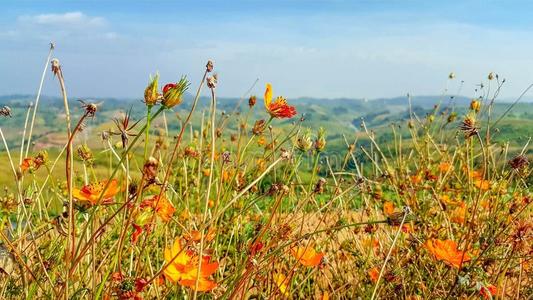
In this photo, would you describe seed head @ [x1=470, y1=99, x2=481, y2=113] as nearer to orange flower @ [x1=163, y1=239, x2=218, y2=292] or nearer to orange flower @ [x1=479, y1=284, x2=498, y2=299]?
orange flower @ [x1=479, y1=284, x2=498, y2=299]

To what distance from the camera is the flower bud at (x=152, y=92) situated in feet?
3.96

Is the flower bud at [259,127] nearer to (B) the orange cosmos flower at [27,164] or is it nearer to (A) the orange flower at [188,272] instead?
(A) the orange flower at [188,272]

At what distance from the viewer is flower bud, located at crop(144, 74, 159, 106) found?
1208 millimetres

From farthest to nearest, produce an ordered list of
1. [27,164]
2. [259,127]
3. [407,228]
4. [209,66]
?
1. [407,228]
2. [259,127]
3. [27,164]
4. [209,66]

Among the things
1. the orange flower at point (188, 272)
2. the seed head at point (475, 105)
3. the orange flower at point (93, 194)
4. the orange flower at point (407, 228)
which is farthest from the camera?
the seed head at point (475, 105)

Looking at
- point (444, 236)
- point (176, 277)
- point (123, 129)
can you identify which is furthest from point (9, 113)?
point (444, 236)

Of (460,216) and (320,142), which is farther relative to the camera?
(460,216)

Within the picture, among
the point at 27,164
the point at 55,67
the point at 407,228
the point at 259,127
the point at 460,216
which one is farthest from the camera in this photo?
the point at 460,216

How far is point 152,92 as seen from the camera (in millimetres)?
1221

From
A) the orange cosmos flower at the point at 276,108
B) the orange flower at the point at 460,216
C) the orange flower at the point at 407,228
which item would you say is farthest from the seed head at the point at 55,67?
the orange flower at the point at 460,216

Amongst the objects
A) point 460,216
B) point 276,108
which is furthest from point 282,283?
point 460,216

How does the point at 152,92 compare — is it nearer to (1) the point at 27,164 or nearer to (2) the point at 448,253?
(1) the point at 27,164

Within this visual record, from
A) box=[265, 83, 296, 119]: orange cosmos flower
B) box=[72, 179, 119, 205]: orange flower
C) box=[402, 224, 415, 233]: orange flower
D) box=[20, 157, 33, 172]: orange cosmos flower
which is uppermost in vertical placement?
box=[265, 83, 296, 119]: orange cosmos flower

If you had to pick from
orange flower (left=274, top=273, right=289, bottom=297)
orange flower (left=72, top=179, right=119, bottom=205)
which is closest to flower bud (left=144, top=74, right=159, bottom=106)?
orange flower (left=72, top=179, right=119, bottom=205)
